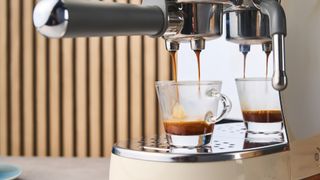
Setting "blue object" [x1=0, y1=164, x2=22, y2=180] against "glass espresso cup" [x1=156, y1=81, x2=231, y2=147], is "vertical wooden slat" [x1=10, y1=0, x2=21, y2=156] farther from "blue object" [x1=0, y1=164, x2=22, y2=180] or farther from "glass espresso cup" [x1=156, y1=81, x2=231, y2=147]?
"glass espresso cup" [x1=156, y1=81, x2=231, y2=147]

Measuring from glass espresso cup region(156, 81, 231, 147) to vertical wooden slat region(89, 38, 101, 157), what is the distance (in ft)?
3.85

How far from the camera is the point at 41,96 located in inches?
70.6

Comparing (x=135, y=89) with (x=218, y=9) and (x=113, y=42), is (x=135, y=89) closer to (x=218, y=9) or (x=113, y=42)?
(x=113, y=42)

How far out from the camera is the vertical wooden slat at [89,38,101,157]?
5.75 feet

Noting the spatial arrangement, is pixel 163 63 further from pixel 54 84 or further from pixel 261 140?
pixel 261 140

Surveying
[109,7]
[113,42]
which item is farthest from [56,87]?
[109,7]

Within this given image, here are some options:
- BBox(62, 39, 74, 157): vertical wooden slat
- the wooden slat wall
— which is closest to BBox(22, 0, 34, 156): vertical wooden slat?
the wooden slat wall

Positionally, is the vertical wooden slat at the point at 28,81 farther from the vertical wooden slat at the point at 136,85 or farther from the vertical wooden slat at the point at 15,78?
the vertical wooden slat at the point at 136,85

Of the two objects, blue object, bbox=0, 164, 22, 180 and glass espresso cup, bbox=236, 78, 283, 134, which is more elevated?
glass espresso cup, bbox=236, 78, 283, 134

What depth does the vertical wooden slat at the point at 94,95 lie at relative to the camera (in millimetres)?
1753

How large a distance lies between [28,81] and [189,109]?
1.32 m

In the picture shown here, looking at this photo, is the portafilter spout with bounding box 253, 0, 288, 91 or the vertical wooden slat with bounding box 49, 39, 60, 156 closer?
the portafilter spout with bounding box 253, 0, 288, 91

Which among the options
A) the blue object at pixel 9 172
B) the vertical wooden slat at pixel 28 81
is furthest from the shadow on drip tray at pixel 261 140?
the vertical wooden slat at pixel 28 81

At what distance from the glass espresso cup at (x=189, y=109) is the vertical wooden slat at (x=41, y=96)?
1262 millimetres
